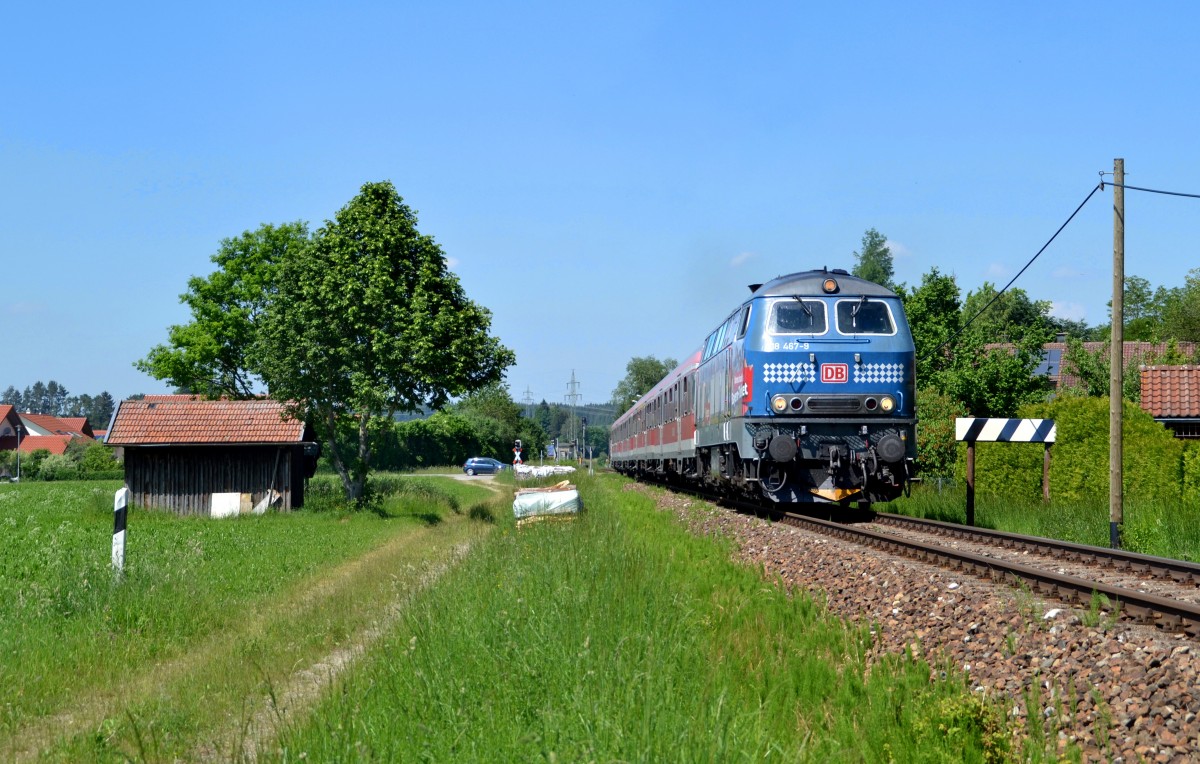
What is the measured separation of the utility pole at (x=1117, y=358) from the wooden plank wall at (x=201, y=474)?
2286cm

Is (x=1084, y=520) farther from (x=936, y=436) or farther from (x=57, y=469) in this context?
(x=57, y=469)

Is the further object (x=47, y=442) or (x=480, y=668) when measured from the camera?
(x=47, y=442)

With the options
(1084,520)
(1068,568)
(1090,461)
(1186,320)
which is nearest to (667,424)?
(1090,461)

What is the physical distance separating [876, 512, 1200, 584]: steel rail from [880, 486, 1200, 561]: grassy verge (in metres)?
1.28

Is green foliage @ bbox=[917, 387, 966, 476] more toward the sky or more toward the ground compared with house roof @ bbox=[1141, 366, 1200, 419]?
more toward the ground

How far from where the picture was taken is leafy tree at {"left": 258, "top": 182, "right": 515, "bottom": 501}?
2806 cm

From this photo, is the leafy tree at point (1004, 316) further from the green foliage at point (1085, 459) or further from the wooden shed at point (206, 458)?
the wooden shed at point (206, 458)

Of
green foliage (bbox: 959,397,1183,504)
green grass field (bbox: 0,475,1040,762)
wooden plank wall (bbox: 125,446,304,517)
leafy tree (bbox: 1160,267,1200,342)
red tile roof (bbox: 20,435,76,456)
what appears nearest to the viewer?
green grass field (bbox: 0,475,1040,762)

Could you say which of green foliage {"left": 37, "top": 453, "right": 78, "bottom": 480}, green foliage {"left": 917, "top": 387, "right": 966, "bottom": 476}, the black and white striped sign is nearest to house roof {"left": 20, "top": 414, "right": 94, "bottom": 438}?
green foliage {"left": 37, "top": 453, "right": 78, "bottom": 480}

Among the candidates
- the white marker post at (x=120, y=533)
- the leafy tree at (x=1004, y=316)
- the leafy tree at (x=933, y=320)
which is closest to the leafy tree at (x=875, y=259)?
the leafy tree at (x=1004, y=316)

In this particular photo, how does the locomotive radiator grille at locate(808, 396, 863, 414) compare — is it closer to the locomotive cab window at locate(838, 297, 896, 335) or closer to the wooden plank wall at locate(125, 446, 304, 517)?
the locomotive cab window at locate(838, 297, 896, 335)

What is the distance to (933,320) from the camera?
3731 cm

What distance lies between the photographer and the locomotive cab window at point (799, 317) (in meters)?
15.8

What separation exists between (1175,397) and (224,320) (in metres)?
41.8
